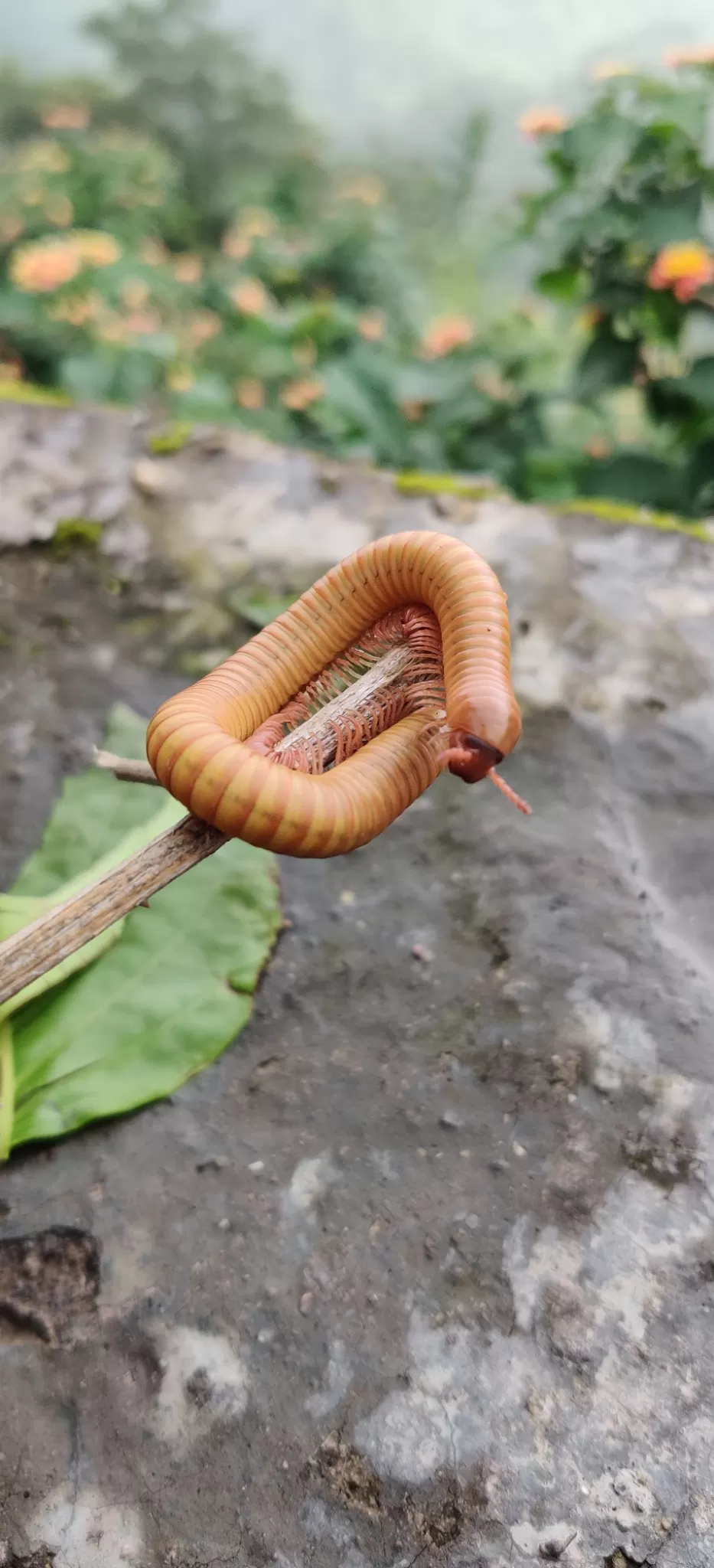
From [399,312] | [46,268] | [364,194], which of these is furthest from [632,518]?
[364,194]

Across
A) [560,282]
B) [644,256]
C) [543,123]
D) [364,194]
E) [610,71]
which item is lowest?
[364,194]

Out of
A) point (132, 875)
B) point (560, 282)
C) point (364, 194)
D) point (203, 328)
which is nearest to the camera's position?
point (132, 875)

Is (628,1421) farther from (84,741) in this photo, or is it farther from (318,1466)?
(84,741)

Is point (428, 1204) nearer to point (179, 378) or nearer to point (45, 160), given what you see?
point (179, 378)

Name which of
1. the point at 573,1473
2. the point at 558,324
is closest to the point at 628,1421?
the point at 573,1473

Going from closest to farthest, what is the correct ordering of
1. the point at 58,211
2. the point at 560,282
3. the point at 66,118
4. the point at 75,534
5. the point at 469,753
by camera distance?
the point at 469,753, the point at 75,534, the point at 560,282, the point at 58,211, the point at 66,118
